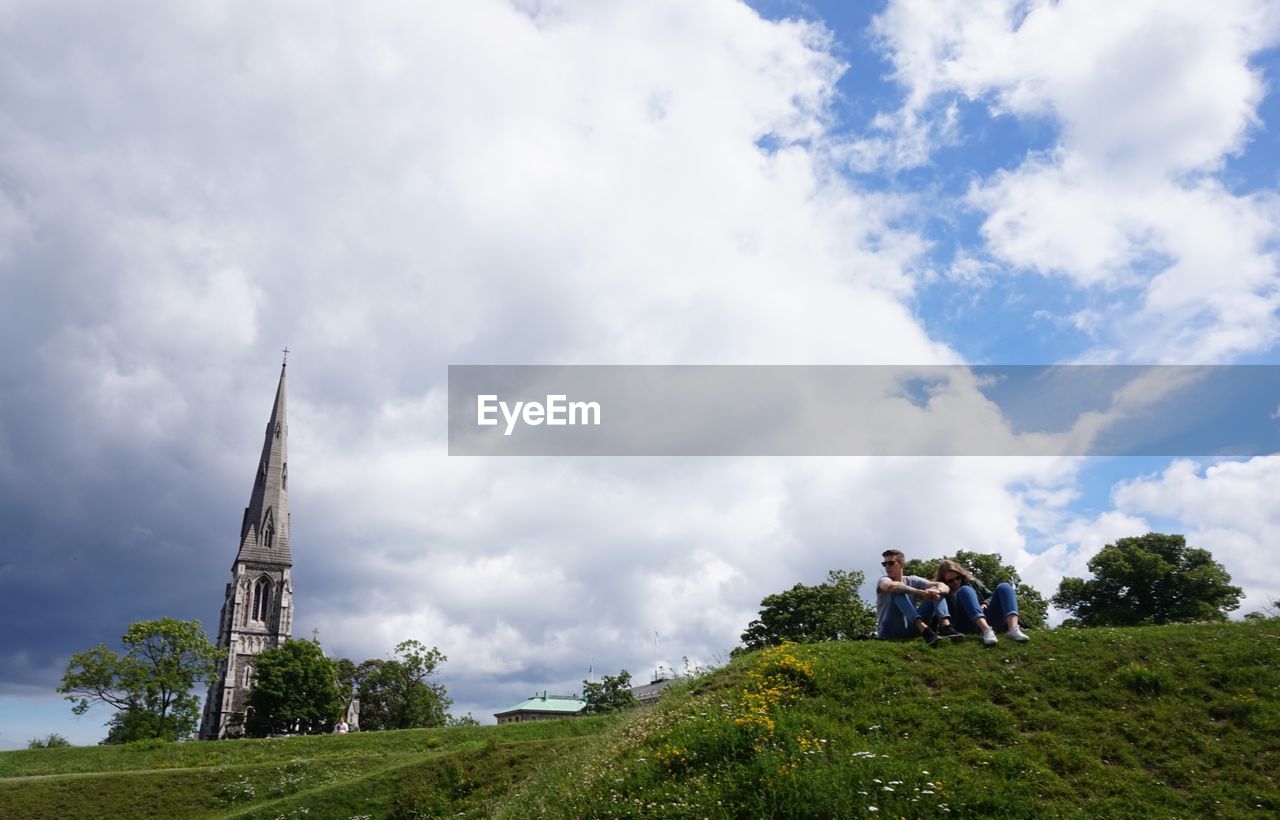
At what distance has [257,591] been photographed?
130875 millimetres

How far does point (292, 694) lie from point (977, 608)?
93.2m

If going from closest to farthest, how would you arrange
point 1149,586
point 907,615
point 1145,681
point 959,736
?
point 959,736 → point 1145,681 → point 907,615 → point 1149,586

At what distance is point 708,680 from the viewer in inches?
699

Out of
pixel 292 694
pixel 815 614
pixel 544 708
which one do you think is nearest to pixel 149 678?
pixel 292 694

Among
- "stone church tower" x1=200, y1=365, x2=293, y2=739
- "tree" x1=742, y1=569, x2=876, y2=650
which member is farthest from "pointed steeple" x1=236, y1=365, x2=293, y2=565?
"tree" x1=742, y1=569, x2=876, y2=650

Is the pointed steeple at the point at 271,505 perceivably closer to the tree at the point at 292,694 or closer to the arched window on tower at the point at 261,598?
the arched window on tower at the point at 261,598

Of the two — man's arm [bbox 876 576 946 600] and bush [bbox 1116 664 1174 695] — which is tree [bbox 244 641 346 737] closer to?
man's arm [bbox 876 576 946 600]

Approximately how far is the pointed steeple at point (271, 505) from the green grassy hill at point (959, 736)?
126 meters

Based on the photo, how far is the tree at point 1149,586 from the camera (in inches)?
2295

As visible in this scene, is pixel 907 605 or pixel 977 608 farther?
pixel 907 605

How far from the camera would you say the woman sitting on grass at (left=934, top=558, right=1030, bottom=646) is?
1733cm

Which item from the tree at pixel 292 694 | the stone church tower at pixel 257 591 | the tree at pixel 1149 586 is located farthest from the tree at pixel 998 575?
the stone church tower at pixel 257 591

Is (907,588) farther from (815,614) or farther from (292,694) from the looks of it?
(292,694)

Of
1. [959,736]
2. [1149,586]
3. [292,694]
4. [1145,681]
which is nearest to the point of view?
[959,736]
